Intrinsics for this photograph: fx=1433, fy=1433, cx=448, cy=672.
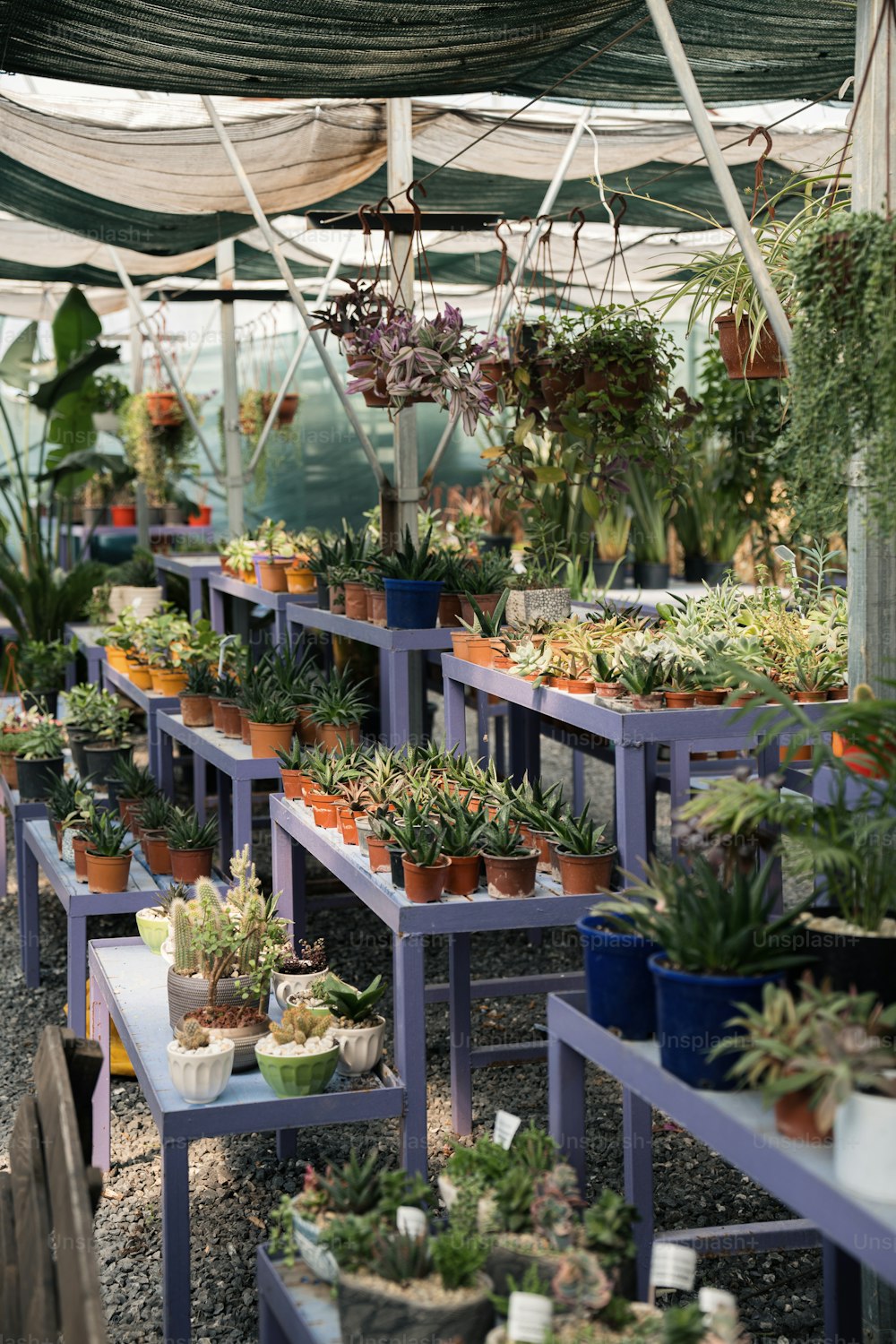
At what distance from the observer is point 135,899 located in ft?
14.3

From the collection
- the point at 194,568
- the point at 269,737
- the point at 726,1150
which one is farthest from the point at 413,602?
the point at 194,568

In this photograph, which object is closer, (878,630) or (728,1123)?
(728,1123)

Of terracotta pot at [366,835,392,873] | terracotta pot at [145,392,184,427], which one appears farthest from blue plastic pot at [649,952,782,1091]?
terracotta pot at [145,392,184,427]

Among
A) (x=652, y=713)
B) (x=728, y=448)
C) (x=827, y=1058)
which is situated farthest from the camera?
(x=728, y=448)

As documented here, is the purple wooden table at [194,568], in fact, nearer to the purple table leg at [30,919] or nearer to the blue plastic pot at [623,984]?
the purple table leg at [30,919]

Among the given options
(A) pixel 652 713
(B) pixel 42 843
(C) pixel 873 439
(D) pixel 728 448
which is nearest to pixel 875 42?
(C) pixel 873 439

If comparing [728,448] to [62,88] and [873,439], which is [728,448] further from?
[873,439]

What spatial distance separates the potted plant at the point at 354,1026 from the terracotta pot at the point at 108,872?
1488 millimetres

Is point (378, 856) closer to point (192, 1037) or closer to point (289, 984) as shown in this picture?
point (289, 984)

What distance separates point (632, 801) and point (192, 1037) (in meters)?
0.99

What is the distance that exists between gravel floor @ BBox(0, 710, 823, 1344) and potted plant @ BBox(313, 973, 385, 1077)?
63 centimetres

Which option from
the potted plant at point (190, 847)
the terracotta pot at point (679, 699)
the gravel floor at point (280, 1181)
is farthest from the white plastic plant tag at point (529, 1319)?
the potted plant at point (190, 847)

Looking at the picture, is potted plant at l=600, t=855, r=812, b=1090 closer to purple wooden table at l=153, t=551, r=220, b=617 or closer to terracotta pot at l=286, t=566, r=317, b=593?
terracotta pot at l=286, t=566, r=317, b=593

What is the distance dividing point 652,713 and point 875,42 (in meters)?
1.30
